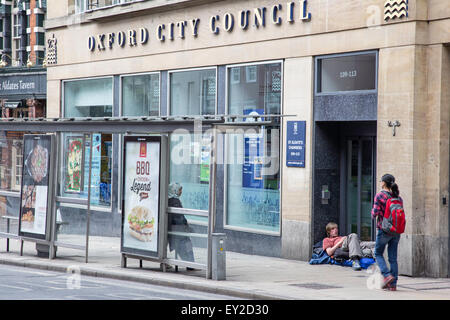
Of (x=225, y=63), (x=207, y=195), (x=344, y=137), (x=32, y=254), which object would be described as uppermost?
(x=225, y=63)

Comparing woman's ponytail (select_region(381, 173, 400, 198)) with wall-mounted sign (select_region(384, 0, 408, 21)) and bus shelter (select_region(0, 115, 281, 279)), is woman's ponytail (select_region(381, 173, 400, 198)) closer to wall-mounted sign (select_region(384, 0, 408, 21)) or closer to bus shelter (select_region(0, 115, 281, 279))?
bus shelter (select_region(0, 115, 281, 279))

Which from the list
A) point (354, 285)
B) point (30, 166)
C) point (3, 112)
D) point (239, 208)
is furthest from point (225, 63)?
point (3, 112)

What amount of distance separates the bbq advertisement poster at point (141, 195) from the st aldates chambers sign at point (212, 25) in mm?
4281

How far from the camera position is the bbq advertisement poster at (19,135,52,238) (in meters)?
17.4

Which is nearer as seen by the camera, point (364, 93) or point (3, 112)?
point (364, 93)

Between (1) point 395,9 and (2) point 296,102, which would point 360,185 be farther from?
(1) point 395,9

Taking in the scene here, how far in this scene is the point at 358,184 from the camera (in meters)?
17.3

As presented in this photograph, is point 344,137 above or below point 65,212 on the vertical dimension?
above

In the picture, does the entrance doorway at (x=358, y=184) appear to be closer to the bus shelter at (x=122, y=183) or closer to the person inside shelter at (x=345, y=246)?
the person inside shelter at (x=345, y=246)

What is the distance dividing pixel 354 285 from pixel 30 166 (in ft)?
24.2
